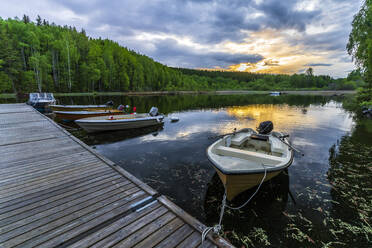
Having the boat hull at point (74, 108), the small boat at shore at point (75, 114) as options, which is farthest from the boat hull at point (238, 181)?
the boat hull at point (74, 108)

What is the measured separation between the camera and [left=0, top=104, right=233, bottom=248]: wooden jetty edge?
278cm

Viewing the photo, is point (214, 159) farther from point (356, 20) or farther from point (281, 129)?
point (356, 20)

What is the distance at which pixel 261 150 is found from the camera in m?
8.05

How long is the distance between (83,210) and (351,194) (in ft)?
29.8

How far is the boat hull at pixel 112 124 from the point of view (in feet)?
40.2

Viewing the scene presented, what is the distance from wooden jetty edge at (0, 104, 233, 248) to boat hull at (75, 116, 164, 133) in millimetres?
6549

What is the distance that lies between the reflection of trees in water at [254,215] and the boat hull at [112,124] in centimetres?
963

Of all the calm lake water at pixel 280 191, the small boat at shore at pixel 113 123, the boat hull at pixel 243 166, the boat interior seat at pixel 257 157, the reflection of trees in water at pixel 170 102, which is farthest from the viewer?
the reflection of trees in water at pixel 170 102

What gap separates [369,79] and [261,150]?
1937cm

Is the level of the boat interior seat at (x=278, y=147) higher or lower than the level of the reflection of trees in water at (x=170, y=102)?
lower

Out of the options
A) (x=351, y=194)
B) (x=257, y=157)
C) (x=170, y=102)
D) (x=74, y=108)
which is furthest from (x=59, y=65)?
(x=351, y=194)

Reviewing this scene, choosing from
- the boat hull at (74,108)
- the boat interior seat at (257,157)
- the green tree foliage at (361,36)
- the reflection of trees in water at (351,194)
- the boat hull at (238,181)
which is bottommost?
the reflection of trees in water at (351,194)

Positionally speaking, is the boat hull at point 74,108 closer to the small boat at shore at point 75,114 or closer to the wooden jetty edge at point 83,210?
the small boat at shore at point 75,114

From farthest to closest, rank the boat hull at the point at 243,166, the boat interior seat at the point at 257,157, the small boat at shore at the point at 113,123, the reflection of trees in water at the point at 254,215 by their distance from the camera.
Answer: the small boat at shore at the point at 113,123 < the boat interior seat at the point at 257,157 < the boat hull at the point at 243,166 < the reflection of trees in water at the point at 254,215
